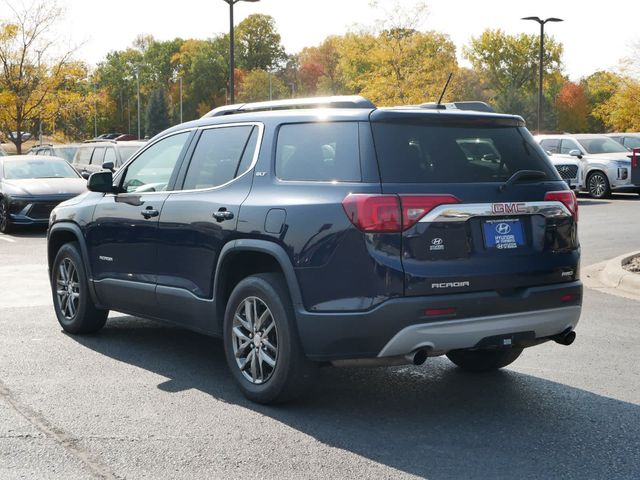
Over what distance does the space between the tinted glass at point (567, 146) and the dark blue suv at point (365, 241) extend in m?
21.7

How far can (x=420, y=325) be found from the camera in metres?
4.91

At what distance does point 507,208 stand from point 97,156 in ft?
61.9

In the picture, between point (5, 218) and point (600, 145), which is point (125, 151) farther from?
point (600, 145)

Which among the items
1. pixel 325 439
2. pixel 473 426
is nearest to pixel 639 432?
pixel 473 426

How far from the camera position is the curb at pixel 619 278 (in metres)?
10.2

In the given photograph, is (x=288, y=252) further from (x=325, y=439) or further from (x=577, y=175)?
(x=577, y=175)

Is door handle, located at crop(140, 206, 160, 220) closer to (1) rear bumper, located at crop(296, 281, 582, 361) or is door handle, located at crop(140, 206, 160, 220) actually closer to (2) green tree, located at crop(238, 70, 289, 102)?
(1) rear bumper, located at crop(296, 281, 582, 361)

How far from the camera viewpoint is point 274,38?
112 metres

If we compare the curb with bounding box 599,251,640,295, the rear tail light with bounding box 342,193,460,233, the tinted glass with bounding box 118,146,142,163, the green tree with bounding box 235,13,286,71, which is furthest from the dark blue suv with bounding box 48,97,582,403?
the green tree with bounding box 235,13,286,71

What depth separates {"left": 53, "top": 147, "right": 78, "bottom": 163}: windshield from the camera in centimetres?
2522

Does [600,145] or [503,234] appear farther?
[600,145]

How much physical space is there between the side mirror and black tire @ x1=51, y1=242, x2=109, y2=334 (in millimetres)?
764

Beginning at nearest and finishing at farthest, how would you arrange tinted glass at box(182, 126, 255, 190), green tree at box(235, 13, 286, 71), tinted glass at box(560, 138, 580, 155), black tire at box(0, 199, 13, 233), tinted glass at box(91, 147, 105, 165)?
1. tinted glass at box(182, 126, 255, 190)
2. black tire at box(0, 199, 13, 233)
3. tinted glass at box(91, 147, 105, 165)
4. tinted glass at box(560, 138, 580, 155)
5. green tree at box(235, 13, 286, 71)

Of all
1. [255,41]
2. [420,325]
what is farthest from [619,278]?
[255,41]
